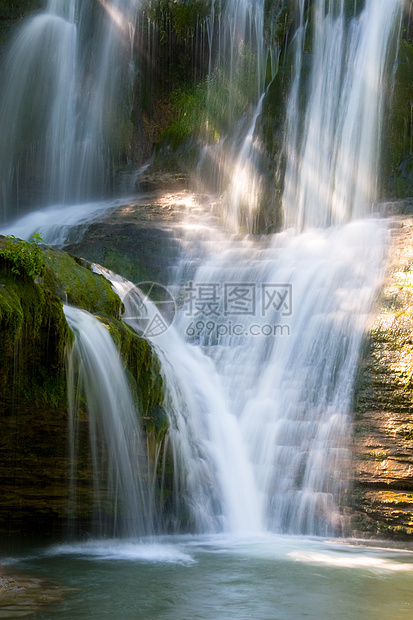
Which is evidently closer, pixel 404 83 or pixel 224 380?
pixel 224 380

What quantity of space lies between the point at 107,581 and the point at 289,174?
30.3 ft

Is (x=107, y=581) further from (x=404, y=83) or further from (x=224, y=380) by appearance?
(x=404, y=83)

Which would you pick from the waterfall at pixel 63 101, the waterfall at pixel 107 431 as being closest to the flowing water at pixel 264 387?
the waterfall at pixel 107 431

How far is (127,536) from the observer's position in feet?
22.4

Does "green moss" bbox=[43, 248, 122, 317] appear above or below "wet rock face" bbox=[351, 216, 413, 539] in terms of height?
above

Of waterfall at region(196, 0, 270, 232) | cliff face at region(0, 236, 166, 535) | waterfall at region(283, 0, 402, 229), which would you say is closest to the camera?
cliff face at region(0, 236, 166, 535)

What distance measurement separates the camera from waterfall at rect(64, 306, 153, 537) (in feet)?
21.0

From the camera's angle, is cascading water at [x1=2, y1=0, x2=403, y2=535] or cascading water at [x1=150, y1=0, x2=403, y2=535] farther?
cascading water at [x1=150, y1=0, x2=403, y2=535]

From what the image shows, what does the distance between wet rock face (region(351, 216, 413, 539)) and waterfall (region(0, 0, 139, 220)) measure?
33.5 feet

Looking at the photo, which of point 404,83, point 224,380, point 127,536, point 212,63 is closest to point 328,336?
point 224,380

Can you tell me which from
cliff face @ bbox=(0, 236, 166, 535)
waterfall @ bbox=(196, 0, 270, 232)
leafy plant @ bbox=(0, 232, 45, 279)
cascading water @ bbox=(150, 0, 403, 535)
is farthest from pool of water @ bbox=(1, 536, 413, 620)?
waterfall @ bbox=(196, 0, 270, 232)

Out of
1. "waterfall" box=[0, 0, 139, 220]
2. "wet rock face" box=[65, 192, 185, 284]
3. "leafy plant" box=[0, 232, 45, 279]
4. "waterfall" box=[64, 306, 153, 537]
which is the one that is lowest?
"waterfall" box=[64, 306, 153, 537]

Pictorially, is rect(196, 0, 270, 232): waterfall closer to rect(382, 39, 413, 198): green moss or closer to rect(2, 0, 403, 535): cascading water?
rect(2, 0, 403, 535): cascading water

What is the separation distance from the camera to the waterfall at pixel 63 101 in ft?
56.7
